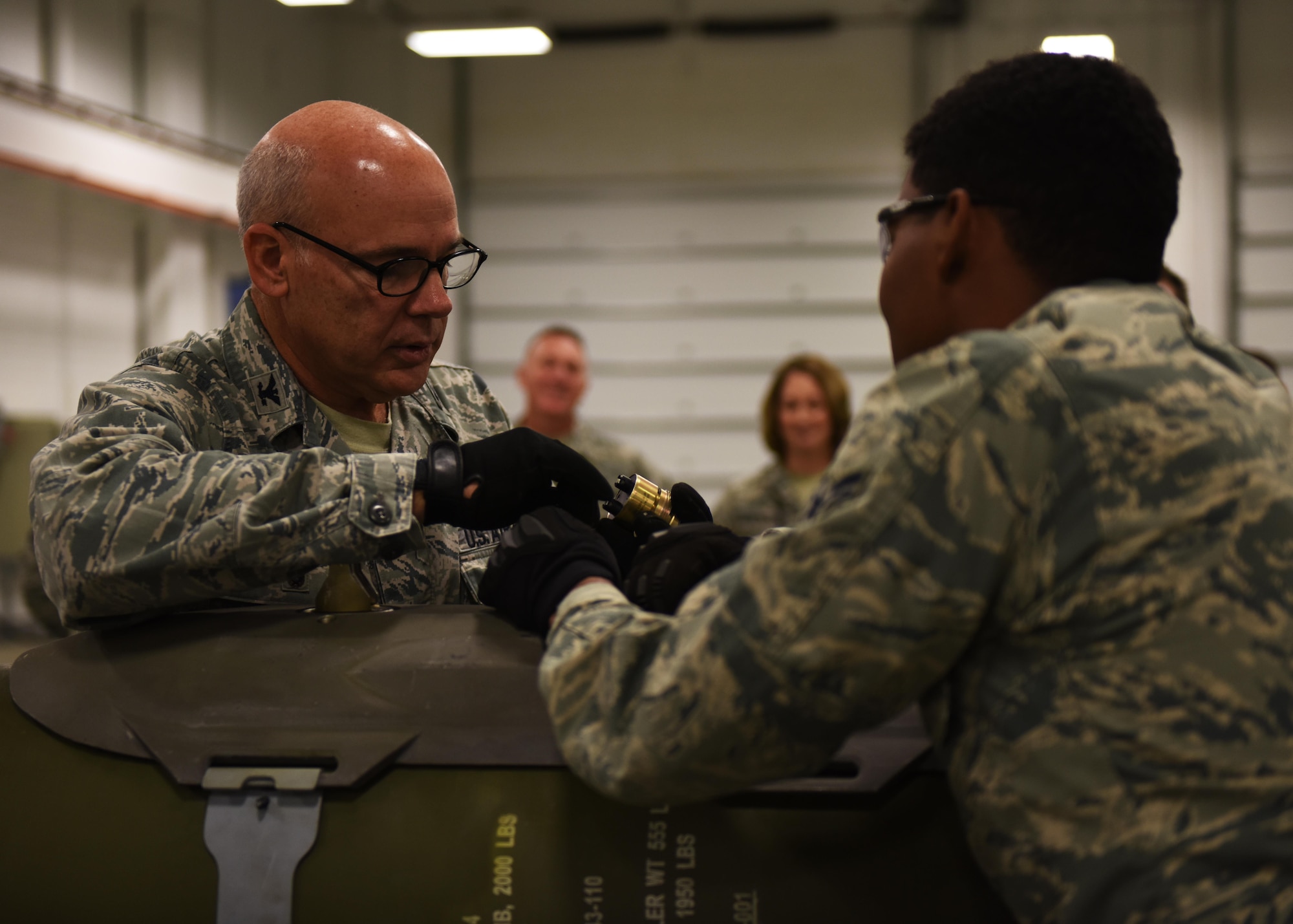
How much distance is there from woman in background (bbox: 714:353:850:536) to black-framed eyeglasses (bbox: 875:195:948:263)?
3513 mm

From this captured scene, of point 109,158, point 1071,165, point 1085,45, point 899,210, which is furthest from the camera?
point 1085,45

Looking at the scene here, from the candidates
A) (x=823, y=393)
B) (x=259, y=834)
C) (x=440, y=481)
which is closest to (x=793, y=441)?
(x=823, y=393)

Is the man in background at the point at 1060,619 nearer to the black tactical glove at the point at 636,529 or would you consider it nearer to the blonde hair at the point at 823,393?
the black tactical glove at the point at 636,529

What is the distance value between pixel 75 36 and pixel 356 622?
5.75 m

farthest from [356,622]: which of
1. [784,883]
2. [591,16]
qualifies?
[591,16]

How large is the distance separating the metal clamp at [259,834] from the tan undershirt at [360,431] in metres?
0.70

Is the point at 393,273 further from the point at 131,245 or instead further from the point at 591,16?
the point at 591,16

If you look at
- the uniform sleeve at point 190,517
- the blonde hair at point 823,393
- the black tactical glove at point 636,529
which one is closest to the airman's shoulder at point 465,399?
the black tactical glove at point 636,529

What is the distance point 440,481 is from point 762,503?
11.2ft

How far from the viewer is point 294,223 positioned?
175 cm

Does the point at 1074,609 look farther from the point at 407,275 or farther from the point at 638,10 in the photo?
the point at 638,10

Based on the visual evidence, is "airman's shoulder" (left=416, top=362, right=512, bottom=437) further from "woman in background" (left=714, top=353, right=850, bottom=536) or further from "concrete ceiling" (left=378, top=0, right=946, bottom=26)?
"concrete ceiling" (left=378, top=0, right=946, bottom=26)

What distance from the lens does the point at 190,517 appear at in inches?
53.3

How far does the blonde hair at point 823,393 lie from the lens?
188 inches
